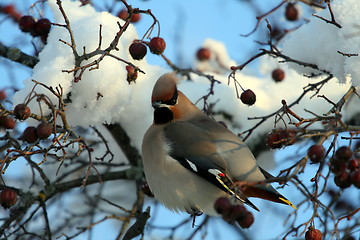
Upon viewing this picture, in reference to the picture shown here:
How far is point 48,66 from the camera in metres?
3.26

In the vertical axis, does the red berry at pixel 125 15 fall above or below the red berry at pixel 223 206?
above

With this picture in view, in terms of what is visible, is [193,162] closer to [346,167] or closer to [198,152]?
[198,152]

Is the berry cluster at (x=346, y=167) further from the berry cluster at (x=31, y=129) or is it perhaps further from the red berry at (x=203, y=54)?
the red berry at (x=203, y=54)

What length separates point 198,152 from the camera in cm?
324

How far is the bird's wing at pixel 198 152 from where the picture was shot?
3121mm

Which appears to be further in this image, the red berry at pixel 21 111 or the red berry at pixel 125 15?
the red berry at pixel 125 15

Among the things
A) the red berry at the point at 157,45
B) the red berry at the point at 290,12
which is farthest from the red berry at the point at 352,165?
the red berry at the point at 290,12

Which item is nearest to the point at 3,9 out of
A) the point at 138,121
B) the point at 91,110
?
the point at 138,121

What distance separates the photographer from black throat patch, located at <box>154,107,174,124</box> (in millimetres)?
3578

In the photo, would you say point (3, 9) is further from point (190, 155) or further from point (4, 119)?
point (190, 155)

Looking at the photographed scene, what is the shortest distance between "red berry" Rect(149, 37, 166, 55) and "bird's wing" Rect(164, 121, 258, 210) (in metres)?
0.52

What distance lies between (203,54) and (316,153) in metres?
3.70

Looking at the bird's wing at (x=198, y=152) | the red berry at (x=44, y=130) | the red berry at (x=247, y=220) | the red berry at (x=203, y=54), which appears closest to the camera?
the red berry at (x=247, y=220)

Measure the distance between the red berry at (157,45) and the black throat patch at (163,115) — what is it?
1.69ft
